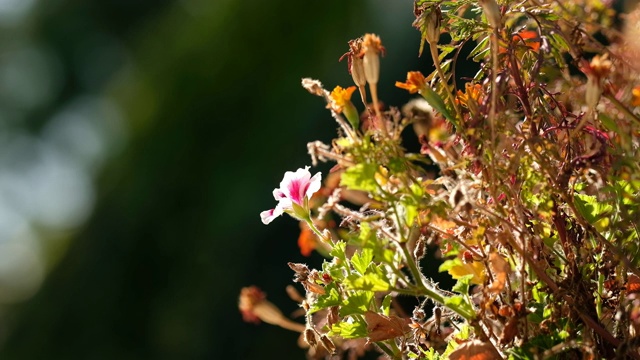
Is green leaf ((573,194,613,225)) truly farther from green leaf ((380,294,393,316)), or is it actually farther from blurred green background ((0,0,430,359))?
blurred green background ((0,0,430,359))

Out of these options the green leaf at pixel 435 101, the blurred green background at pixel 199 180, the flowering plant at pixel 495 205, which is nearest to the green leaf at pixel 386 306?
the flowering plant at pixel 495 205

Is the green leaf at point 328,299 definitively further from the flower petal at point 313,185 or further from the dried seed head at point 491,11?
the dried seed head at point 491,11

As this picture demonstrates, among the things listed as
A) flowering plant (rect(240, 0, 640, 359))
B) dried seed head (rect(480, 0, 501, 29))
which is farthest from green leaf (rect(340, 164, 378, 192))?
dried seed head (rect(480, 0, 501, 29))

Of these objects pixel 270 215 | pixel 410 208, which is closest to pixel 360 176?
pixel 410 208

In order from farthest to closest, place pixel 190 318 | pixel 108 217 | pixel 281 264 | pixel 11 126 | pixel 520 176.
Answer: pixel 11 126 < pixel 108 217 < pixel 190 318 < pixel 281 264 < pixel 520 176

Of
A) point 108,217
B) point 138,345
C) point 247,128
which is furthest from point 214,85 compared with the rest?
point 138,345

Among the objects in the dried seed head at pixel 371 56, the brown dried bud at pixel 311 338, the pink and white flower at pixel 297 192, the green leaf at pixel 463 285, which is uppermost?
the dried seed head at pixel 371 56

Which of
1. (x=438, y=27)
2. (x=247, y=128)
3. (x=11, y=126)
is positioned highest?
(x=438, y=27)

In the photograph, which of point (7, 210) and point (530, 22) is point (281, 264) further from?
point (7, 210)

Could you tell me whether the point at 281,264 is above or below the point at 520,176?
below
